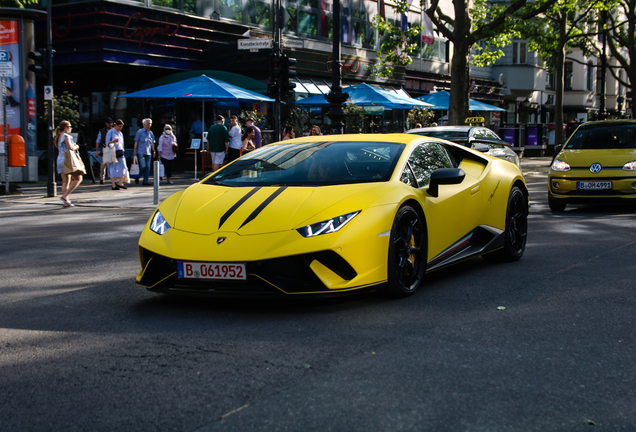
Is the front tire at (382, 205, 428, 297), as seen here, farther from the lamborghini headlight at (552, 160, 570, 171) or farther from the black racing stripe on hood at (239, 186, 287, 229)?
the lamborghini headlight at (552, 160, 570, 171)

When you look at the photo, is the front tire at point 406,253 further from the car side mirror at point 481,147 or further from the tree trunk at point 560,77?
the tree trunk at point 560,77

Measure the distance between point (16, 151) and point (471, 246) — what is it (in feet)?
49.9

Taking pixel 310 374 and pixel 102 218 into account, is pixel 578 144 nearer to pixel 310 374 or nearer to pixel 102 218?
pixel 102 218

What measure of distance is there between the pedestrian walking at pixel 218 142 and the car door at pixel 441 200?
47.8ft

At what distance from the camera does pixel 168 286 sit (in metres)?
5.53

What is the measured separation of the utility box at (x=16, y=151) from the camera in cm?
1927

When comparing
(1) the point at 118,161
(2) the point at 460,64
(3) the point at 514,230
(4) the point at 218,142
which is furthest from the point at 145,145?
(3) the point at 514,230

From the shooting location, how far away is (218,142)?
70.1ft

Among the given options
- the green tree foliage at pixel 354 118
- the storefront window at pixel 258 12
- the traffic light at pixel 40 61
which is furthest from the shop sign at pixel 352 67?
the traffic light at pixel 40 61

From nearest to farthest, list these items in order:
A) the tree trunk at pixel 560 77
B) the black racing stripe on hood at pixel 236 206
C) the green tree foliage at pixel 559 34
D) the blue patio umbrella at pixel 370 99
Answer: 1. the black racing stripe on hood at pixel 236 206
2. the blue patio umbrella at pixel 370 99
3. the green tree foliage at pixel 559 34
4. the tree trunk at pixel 560 77

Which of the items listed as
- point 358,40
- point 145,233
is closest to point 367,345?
point 145,233

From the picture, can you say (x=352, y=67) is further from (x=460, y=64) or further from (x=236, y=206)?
(x=236, y=206)

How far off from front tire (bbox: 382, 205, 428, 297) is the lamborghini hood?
1.10 ft

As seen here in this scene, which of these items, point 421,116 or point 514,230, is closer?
point 514,230
